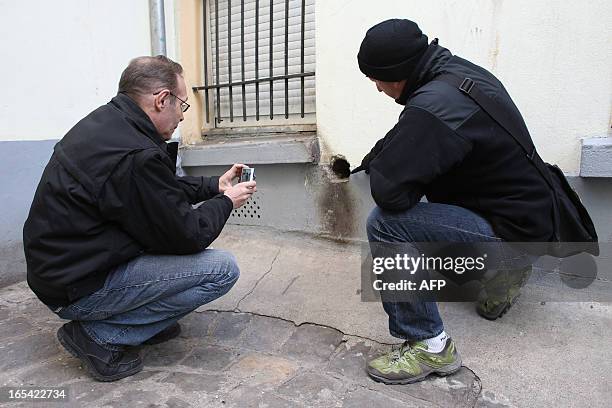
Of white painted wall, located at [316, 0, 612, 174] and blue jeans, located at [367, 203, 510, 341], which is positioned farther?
white painted wall, located at [316, 0, 612, 174]

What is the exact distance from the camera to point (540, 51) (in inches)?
102

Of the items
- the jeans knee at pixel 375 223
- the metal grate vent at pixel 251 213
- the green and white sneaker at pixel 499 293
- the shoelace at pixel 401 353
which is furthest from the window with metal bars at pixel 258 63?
the shoelace at pixel 401 353

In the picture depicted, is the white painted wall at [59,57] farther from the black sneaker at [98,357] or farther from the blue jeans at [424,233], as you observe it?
the blue jeans at [424,233]

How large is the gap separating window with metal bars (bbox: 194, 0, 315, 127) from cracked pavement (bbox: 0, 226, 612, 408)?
1.57m

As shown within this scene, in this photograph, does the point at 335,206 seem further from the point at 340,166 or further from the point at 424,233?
the point at 424,233

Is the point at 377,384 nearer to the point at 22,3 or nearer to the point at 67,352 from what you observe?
the point at 67,352

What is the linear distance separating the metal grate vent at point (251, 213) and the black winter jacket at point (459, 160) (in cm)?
193

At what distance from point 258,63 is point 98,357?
8.95 ft

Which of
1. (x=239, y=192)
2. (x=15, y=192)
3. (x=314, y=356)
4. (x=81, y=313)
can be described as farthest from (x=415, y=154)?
(x=15, y=192)

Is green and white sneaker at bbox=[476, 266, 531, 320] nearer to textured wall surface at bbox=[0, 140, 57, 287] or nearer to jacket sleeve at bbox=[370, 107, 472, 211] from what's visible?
jacket sleeve at bbox=[370, 107, 472, 211]

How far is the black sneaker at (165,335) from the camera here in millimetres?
2414

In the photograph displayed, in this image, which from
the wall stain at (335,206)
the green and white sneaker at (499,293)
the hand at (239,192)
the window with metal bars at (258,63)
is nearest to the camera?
the hand at (239,192)

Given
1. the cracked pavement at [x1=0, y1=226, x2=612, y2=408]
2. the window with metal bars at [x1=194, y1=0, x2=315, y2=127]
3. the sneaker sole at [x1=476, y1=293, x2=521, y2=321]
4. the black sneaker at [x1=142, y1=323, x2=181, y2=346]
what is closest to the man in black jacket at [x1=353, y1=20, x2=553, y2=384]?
the cracked pavement at [x1=0, y1=226, x2=612, y2=408]

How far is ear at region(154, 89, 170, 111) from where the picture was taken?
2061 mm
